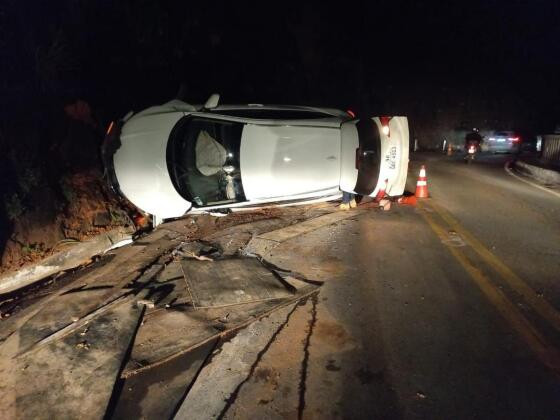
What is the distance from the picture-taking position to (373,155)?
6.38 metres

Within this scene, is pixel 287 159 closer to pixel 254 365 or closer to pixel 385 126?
pixel 385 126

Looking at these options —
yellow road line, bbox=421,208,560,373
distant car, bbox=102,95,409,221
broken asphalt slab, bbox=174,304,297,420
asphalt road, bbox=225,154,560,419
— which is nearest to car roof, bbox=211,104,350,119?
distant car, bbox=102,95,409,221

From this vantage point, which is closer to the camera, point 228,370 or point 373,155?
point 228,370

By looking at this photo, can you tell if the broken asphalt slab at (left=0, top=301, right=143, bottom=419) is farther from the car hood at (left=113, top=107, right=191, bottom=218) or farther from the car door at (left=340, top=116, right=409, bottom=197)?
the car door at (left=340, top=116, right=409, bottom=197)

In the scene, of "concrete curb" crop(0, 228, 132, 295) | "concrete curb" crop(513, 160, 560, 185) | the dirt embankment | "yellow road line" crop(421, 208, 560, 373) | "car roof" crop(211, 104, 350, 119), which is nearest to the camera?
"yellow road line" crop(421, 208, 560, 373)

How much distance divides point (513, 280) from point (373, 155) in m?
2.64

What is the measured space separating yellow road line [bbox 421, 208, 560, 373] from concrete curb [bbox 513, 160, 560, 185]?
7822 mm

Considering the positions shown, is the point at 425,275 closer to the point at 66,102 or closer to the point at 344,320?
the point at 344,320

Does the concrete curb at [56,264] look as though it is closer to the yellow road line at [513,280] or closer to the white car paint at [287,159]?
the white car paint at [287,159]

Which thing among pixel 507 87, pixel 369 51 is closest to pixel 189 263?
pixel 369 51

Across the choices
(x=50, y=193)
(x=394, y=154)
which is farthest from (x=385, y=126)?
(x=50, y=193)

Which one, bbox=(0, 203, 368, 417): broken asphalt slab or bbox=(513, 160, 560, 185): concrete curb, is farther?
bbox=(513, 160, 560, 185): concrete curb

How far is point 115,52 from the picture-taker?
1223 centimetres

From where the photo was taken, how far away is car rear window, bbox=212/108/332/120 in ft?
21.4
